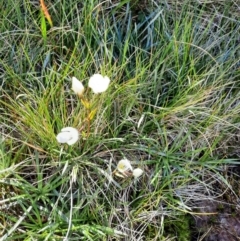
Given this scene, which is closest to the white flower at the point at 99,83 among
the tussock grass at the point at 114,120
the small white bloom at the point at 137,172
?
the tussock grass at the point at 114,120

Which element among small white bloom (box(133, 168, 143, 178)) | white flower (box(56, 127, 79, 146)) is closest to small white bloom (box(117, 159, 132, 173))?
small white bloom (box(133, 168, 143, 178))

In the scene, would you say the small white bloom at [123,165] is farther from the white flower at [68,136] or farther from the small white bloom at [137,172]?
the white flower at [68,136]

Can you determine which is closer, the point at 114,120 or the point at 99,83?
the point at 99,83

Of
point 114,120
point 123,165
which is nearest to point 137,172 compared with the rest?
point 123,165

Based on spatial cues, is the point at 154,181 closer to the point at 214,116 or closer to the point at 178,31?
the point at 214,116

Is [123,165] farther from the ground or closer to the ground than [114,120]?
closer to the ground

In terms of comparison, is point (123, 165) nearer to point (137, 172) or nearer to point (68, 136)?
point (137, 172)
